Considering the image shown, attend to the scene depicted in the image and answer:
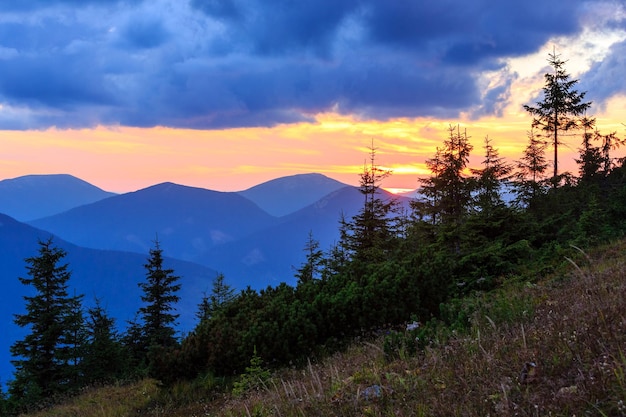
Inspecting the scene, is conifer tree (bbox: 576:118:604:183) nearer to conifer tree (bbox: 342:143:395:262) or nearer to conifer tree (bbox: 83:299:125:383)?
conifer tree (bbox: 342:143:395:262)

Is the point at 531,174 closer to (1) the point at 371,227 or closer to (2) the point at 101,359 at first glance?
(1) the point at 371,227

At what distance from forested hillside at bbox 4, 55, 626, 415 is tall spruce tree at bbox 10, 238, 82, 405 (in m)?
0.08

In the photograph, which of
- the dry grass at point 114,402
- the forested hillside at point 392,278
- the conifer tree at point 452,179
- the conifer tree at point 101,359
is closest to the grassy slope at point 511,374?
the forested hillside at point 392,278

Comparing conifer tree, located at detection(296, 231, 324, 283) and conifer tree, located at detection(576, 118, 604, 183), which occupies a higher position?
conifer tree, located at detection(576, 118, 604, 183)

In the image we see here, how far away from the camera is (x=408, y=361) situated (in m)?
5.32

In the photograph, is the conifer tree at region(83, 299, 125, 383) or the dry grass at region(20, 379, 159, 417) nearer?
the dry grass at region(20, 379, 159, 417)

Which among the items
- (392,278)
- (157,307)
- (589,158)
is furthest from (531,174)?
(157,307)

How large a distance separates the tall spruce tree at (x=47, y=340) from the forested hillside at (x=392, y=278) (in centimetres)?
8

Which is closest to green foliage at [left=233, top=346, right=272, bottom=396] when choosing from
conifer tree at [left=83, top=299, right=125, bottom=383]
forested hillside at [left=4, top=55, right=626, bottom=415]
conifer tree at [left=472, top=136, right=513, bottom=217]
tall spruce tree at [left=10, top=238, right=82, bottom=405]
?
forested hillside at [left=4, top=55, right=626, bottom=415]

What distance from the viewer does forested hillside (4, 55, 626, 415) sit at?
373 inches

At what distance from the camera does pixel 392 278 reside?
10.9m

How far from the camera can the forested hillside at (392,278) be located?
31.1 feet

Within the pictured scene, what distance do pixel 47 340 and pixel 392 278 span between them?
20919 millimetres

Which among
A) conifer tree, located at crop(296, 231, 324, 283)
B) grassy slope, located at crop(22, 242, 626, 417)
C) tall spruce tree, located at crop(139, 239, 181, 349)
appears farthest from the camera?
tall spruce tree, located at crop(139, 239, 181, 349)
